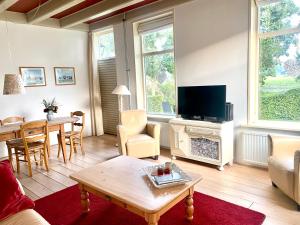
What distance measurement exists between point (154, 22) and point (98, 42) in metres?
1.89

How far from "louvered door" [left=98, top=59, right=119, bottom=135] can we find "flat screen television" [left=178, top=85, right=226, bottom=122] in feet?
7.04

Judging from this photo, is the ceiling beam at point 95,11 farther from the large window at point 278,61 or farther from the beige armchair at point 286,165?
the beige armchair at point 286,165

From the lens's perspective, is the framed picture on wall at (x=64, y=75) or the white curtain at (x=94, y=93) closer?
the framed picture on wall at (x=64, y=75)

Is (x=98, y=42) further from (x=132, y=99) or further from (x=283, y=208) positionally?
(x=283, y=208)

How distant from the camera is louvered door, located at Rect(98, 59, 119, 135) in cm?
550

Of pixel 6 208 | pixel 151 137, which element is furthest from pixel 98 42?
pixel 6 208

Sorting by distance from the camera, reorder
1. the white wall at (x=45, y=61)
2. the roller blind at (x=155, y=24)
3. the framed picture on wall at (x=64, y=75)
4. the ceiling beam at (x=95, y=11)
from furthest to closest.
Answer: the framed picture on wall at (x=64, y=75)
the white wall at (x=45, y=61)
the roller blind at (x=155, y=24)
the ceiling beam at (x=95, y=11)

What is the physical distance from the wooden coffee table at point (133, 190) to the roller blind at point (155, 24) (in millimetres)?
2829


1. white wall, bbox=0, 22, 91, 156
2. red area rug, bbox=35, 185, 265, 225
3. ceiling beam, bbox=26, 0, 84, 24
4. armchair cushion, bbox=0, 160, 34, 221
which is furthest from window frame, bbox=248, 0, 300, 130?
white wall, bbox=0, 22, 91, 156

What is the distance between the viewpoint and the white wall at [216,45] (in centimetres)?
335

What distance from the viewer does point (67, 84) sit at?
208 inches

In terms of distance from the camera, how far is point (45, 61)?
4.90 metres

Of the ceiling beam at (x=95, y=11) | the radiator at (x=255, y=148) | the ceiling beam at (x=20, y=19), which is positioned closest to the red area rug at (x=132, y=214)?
the radiator at (x=255, y=148)

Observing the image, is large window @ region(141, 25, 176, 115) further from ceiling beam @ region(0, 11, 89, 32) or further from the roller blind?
ceiling beam @ region(0, 11, 89, 32)
